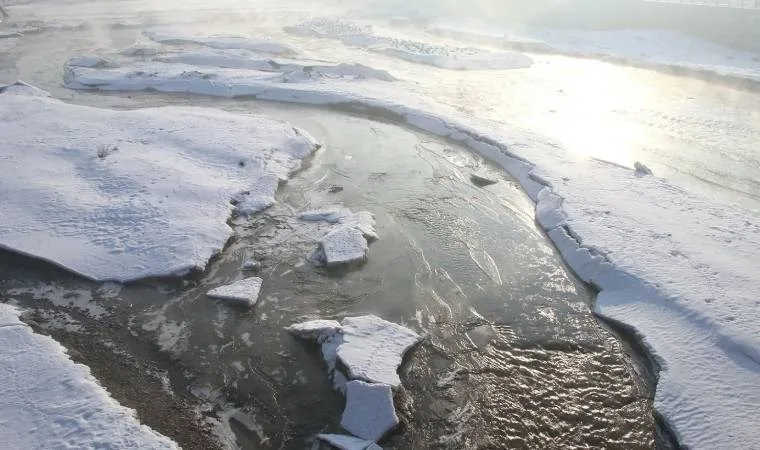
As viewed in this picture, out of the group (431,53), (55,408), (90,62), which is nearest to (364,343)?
(55,408)

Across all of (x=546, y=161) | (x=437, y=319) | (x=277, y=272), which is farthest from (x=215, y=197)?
(x=546, y=161)

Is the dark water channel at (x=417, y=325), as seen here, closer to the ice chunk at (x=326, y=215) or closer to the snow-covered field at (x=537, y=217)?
the ice chunk at (x=326, y=215)

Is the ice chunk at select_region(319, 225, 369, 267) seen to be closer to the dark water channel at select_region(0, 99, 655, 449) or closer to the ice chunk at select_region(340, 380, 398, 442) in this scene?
the dark water channel at select_region(0, 99, 655, 449)

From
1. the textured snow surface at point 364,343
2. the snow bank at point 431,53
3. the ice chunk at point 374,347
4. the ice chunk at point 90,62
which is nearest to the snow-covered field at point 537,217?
the textured snow surface at point 364,343

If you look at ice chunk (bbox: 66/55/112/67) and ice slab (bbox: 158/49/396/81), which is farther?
ice chunk (bbox: 66/55/112/67)

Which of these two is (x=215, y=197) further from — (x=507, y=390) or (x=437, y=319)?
(x=507, y=390)

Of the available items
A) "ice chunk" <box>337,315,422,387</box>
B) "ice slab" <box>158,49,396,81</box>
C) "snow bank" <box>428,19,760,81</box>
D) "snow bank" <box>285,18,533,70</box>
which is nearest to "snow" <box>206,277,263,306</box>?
"ice chunk" <box>337,315,422,387</box>

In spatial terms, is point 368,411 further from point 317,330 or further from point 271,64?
point 271,64
